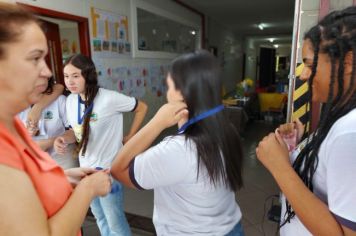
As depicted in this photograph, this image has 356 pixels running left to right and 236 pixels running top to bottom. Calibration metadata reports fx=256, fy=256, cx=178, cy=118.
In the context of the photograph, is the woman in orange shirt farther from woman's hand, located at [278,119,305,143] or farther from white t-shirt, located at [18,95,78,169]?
white t-shirt, located at [18,95,78,169]

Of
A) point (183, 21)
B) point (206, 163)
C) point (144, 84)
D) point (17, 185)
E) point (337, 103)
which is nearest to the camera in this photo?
point (17, 185)

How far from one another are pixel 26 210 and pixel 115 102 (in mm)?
1350

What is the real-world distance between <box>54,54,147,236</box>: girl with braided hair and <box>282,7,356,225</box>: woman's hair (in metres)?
1.25

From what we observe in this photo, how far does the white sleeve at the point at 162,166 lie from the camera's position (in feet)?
2.96

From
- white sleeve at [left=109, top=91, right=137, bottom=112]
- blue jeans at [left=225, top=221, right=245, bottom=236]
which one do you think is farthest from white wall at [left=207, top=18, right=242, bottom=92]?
blue jeans at [left=225, top=221, right=245, bottom=236]

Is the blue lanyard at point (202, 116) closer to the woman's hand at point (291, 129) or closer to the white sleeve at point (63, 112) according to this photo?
the woman's hand at point (291, 129)

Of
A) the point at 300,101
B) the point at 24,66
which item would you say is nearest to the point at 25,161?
the point at 24,66

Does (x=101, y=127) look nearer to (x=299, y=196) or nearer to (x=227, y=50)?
(x=299, y=196)

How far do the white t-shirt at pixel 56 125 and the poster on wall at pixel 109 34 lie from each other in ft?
5.64

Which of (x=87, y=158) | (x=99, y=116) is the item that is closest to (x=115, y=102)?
(x=99, y=116)

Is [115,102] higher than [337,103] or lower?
lower

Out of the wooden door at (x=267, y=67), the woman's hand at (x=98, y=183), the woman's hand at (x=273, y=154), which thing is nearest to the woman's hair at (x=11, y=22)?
the woman's hand at (x=98, y=183)

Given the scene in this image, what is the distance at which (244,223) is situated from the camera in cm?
243

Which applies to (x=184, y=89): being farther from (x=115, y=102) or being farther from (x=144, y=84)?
(x=144, y=84)
